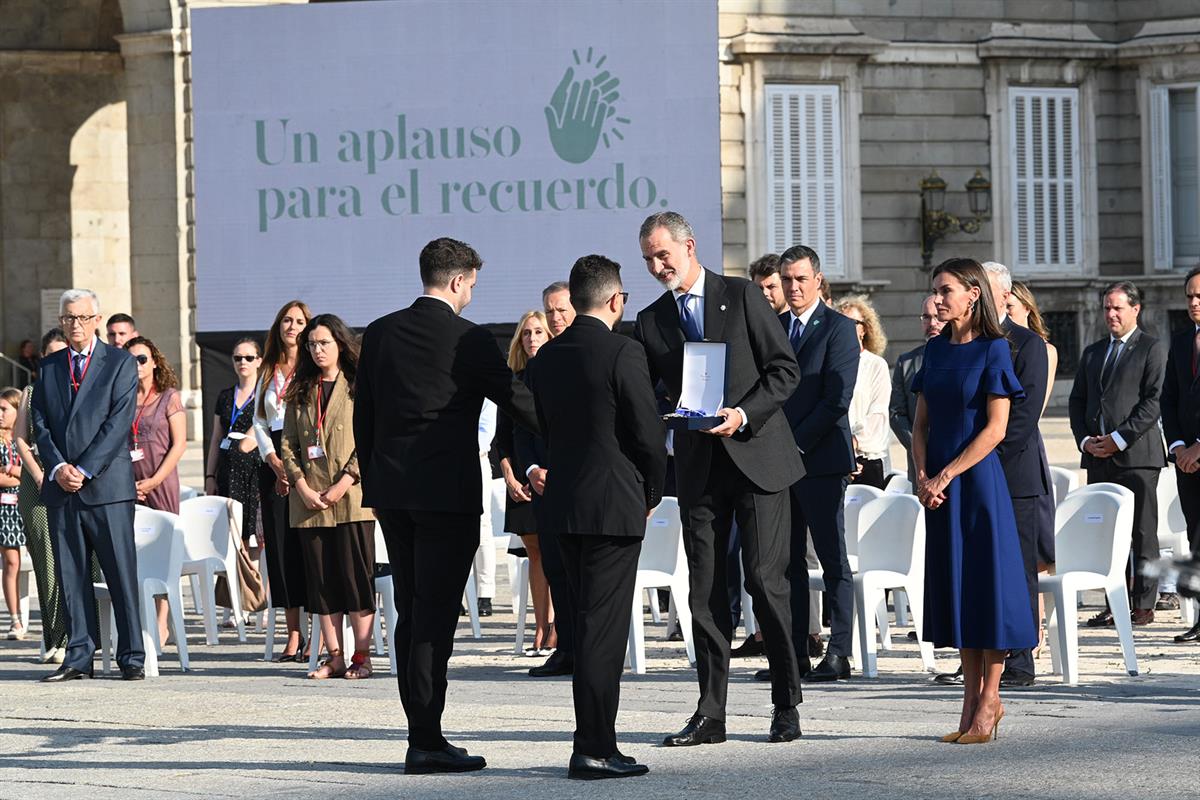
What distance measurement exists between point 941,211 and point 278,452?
1799 cm

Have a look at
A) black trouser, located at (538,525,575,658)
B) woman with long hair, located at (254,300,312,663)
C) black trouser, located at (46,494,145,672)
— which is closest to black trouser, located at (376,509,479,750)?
black trouser, located at (538,525,575,658)

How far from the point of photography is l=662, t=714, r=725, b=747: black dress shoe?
7.34 metres

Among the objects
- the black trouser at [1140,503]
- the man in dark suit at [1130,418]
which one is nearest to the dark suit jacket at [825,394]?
the man in dark suit at [1130,418]

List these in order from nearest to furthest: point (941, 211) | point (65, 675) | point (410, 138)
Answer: point (65, 675)
point (410, 138)
point (941, 211)

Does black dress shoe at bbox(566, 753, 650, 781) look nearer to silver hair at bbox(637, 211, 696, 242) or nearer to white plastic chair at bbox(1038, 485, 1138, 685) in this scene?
silver hair at bbox(637, 211, 696, 242)

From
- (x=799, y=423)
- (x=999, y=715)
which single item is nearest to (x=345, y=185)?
(x=799, y=423)

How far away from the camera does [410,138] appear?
1716cm

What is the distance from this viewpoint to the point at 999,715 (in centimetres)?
731

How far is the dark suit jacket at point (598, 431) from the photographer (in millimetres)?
6891

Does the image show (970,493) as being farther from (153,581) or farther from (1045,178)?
(1045,178)

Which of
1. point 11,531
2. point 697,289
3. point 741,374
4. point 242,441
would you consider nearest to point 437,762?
point 741,374

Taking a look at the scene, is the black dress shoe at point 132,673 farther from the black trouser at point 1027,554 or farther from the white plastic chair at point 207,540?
the black trouser at point 1027,554

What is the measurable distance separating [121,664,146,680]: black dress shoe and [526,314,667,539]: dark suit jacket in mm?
3869

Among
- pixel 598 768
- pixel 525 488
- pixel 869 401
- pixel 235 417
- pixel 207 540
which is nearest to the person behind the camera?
pixel 598 768
